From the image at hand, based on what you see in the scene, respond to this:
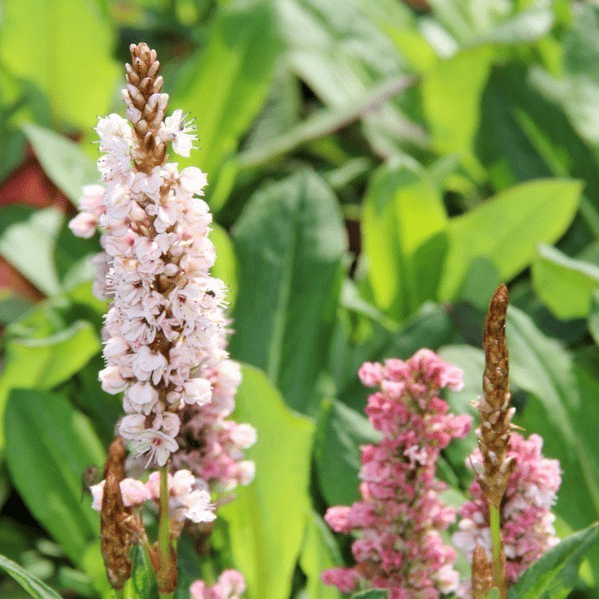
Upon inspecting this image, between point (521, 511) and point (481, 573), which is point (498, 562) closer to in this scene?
point (481, 573)

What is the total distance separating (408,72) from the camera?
3088mm

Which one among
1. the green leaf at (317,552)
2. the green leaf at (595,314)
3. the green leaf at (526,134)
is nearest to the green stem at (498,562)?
the green leaf at (317,552)

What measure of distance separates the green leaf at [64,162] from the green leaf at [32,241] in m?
0.10

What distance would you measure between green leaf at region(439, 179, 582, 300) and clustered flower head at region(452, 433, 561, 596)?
109 cm

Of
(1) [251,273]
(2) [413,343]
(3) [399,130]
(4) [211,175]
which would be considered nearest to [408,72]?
(3) [399,130]

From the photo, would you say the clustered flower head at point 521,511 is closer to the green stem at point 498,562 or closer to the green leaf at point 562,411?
the green stem at point 498,562

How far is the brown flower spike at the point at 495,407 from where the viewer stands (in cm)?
97

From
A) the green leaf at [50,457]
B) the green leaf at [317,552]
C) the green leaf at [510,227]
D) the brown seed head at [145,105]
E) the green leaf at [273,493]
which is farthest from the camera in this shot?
the green leaf at [510,227]

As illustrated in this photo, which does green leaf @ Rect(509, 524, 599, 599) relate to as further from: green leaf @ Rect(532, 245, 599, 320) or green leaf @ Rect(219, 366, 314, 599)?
green leaf @ Rect(532, 245, 599, 320)

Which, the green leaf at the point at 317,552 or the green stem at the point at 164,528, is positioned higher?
the green stem at the point at 164,528

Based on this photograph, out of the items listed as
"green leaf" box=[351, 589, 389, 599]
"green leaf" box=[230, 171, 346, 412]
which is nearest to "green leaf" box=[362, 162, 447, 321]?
"green leaf" box=[230, 171, 346, 412]

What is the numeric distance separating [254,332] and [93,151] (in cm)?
83

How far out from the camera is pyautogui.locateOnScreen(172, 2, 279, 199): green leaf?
2662 millimetres

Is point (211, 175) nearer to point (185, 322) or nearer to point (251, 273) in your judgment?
point (251, 273)
